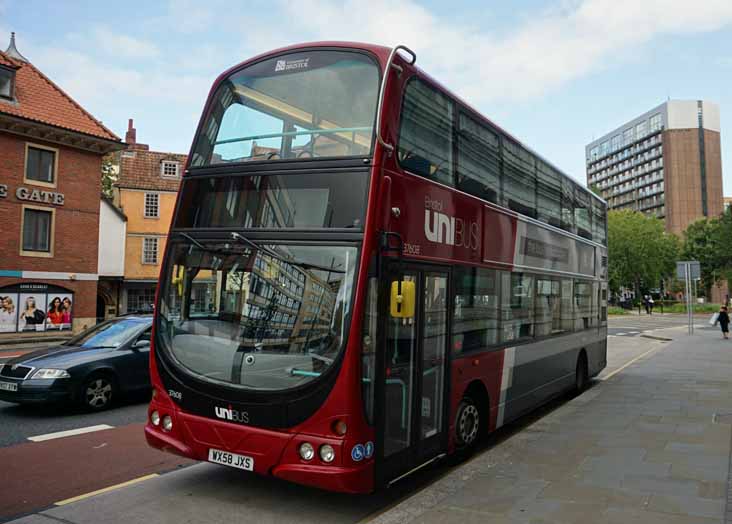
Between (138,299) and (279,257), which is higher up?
(279,257)

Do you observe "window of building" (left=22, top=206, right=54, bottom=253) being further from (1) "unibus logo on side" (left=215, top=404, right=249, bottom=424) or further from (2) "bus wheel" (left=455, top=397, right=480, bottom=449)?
(2) "bus wheel" (left=455, top=397, right=480, bottom=449)

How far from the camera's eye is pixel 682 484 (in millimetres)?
5742

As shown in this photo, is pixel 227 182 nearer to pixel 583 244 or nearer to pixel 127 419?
pixel 127 419

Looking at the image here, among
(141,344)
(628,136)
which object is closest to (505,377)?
(141,344)

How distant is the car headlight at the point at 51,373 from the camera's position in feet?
29.0

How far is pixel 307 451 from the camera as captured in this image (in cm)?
482

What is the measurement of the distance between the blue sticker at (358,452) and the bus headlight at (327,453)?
0.16 metres

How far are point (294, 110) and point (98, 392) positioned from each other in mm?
6234

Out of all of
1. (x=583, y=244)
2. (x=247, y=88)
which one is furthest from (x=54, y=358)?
(x=583, y=244)

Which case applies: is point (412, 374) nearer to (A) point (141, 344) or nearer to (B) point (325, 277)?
(B) point (325, 277)

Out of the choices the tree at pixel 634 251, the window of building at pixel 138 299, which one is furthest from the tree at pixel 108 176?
the tree at pixel 634 251

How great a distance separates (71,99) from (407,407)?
95.1ft

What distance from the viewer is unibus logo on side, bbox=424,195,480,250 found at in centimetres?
589

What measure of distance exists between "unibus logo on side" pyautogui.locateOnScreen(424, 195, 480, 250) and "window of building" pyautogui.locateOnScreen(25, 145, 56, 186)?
25.0 metres
